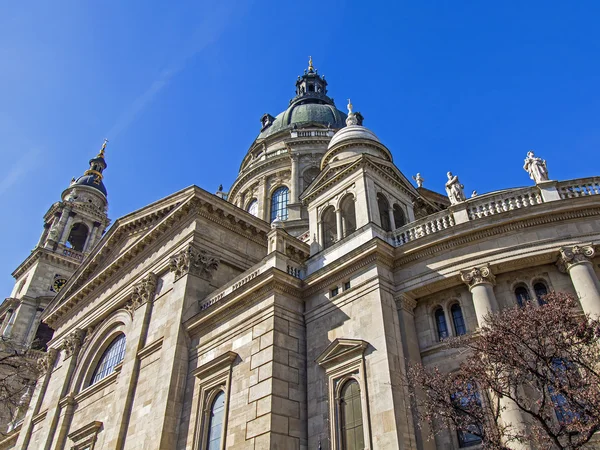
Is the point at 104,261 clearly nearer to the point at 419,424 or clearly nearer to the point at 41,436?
the point at 41,436

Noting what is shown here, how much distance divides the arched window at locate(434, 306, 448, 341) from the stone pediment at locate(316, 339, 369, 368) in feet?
7.86

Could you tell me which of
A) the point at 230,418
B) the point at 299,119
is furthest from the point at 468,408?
the point at 299,119

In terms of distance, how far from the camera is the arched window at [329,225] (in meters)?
21.0

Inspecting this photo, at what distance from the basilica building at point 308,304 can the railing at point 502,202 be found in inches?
1.7

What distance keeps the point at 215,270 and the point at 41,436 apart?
13.3 metres

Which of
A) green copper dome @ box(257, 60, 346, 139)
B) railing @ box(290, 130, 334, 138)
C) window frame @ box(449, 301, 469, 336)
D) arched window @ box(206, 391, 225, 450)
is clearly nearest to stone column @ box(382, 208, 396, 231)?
window frame @ box(449, 301, 469, 336)

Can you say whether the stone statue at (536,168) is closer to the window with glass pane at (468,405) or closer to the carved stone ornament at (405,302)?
the carved stone ornament at (405,302)

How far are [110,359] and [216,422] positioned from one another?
34.2 ft

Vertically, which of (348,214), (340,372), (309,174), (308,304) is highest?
(309,174)

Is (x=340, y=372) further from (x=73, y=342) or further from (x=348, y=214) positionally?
(x=73, y=342)

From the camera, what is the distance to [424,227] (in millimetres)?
17219

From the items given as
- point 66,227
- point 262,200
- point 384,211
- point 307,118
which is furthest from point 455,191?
point 66,227

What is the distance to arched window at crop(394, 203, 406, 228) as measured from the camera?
2069 centimetres

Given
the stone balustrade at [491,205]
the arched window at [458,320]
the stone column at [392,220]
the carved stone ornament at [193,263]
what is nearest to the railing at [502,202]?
the stone balustrade at [491,205]
